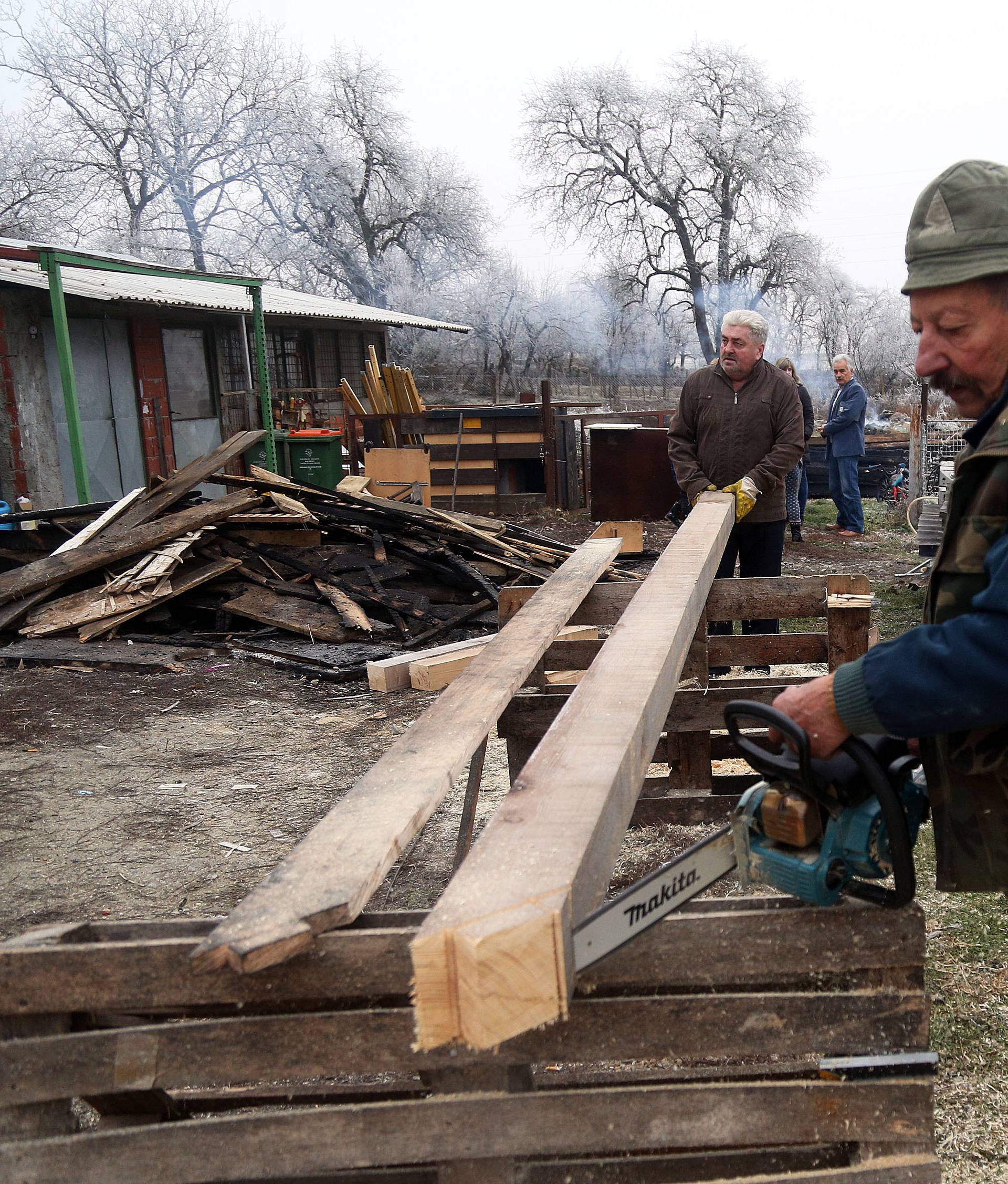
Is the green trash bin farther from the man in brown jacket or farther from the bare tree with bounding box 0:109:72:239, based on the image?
the bare tree with bounding box 0:109:72:239

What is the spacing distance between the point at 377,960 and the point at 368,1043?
5.8 inches

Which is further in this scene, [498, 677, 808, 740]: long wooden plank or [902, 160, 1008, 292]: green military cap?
[498, 677, 808, 740]: long wooden plank

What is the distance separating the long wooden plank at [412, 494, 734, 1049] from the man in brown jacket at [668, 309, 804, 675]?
10.6 feet

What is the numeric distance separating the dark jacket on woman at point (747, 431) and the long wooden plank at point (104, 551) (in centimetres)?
434

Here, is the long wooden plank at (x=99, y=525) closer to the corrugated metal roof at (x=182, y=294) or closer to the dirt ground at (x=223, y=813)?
the dirt ground at (x=223, y=813)

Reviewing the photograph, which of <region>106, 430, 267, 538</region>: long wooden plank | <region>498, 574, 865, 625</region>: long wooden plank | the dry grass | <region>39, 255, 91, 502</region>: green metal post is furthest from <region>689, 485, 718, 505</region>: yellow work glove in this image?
<region>39, 255, 91, 502</region>: green metal post

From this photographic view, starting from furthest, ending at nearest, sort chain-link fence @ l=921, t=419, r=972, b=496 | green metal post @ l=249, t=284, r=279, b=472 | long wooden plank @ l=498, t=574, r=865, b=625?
green metal post @ l=249, t=284, r=279, b=472 → chain-link fence @ l=921, t=419, r=972, b=496 → long wooden plank @ l=498, t=574, r=865, b=625

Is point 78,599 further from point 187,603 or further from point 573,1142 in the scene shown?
point 573,1142

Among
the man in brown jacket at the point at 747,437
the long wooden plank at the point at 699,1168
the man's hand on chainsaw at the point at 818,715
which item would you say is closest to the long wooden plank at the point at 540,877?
the man's hand on chainsaw at the point at 818,715

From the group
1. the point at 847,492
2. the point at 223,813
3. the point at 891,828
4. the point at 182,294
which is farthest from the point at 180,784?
the point at 182,294

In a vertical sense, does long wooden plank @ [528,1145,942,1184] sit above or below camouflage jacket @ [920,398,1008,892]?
below

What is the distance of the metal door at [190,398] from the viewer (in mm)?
15617

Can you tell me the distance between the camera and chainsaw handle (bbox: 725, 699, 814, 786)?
1.68 meters

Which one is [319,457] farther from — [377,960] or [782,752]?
[377,960]
